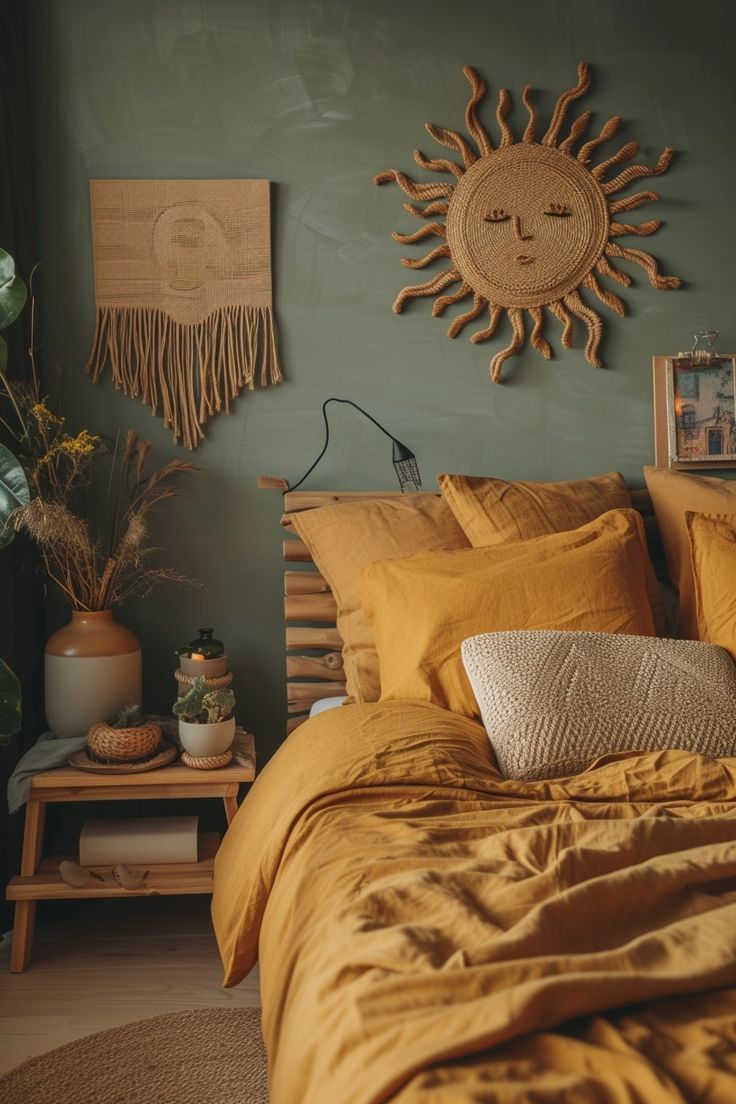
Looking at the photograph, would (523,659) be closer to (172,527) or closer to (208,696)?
(208,696)

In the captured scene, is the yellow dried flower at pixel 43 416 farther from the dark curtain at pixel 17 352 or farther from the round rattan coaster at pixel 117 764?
the round rattan coaster at pixel 117 764

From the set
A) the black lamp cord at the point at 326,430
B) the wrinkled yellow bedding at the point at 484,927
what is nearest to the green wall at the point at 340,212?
the black lamp cord at the point at 326,430

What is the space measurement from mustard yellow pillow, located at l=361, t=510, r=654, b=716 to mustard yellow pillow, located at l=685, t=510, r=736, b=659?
15 centimetres

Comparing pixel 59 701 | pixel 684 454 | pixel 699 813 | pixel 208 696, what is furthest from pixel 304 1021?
pixel 684 454

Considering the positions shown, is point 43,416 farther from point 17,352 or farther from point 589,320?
point 589,320

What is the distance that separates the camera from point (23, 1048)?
73.7 inches

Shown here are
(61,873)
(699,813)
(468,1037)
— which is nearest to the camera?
(468,1037)

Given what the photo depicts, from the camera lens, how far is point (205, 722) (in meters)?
2.25

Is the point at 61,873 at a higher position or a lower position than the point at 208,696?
lower

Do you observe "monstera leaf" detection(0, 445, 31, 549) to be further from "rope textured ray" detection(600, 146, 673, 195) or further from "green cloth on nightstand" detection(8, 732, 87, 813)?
"rope textured ray" detection(600, 146, 673, 195)

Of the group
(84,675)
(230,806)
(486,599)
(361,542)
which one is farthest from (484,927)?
(84,675)

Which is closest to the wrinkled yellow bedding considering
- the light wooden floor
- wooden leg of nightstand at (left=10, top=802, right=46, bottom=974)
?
the light wooden floor

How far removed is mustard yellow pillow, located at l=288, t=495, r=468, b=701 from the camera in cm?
231

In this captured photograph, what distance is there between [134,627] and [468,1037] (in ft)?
6.51
